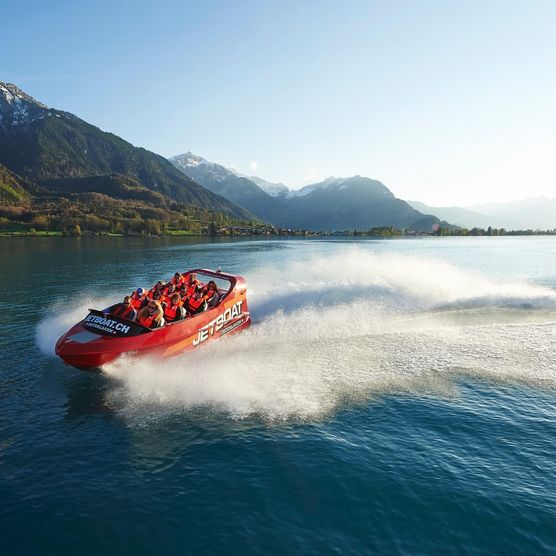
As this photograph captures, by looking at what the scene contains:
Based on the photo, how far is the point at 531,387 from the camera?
1628cm

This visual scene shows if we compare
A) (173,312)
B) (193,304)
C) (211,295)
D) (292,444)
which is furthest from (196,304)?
(292,444)

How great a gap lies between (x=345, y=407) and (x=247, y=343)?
7776 millimetres

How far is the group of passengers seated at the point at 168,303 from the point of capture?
17.9m

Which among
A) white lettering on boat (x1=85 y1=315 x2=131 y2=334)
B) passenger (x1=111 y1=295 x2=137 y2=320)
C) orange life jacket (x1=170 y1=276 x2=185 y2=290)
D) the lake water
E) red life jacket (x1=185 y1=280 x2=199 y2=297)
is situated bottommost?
the lake water

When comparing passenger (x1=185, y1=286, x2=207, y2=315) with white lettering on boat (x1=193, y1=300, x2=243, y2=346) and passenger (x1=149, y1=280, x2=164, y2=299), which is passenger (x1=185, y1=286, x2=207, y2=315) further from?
passenger (x1=149, y1=280, x2=164, y2=299)

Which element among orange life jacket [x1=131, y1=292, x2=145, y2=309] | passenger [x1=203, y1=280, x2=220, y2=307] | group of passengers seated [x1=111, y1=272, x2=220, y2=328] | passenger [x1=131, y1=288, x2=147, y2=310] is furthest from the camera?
passenger [x1=203, y1=280, x2=220, y2=307]

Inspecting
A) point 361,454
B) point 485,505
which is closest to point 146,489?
point 361,454

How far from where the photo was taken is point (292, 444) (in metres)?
12.4

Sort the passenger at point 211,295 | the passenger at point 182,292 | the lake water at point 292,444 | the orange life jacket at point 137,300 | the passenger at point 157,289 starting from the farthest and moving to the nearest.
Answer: the passenger at point 211,295 → the passenger at point 182,292 → the passenger at point 157,289 → the orange life jacket at point 137,300 → the lake water at point 292,444

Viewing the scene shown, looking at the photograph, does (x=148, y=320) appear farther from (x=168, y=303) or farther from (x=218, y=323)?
(x=218, y=323)

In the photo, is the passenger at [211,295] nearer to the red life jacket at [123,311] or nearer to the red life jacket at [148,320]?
the red life jacket at [148,320]

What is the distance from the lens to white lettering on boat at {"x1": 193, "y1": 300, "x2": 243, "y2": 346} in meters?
19.9

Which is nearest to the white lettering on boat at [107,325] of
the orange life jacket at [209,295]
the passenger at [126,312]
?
the passenger at [126,312]

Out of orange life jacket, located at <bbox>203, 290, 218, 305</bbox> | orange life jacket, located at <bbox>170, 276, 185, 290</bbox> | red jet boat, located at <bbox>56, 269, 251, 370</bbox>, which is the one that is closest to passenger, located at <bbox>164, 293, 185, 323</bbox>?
red jet boat, located at <bbox>56, 269, 251, 370</bbox>
